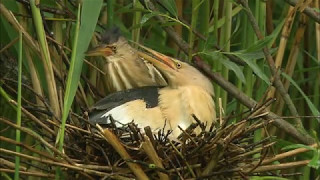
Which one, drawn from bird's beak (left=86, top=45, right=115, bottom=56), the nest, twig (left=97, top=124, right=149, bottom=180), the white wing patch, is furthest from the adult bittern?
twig (left=97, top=124, right=149, bottom=180)

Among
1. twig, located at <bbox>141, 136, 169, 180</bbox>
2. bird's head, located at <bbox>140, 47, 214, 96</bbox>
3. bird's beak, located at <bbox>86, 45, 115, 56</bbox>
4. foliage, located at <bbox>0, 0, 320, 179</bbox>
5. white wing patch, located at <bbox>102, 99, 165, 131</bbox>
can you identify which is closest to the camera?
twig, located at <bbox>141, 136, 169, 180</bbox>

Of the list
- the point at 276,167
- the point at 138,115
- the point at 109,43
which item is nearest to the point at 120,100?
the point at 138,115

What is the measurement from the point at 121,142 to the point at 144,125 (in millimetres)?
171

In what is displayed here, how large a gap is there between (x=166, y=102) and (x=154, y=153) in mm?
312

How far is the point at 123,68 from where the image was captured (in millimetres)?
2736

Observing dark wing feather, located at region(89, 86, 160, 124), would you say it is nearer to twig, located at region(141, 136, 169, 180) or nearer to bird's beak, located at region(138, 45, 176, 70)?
bird's beak, located at region(138, 45, 176, 70)

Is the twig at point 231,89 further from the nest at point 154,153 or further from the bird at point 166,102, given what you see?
the nest at point 154,153

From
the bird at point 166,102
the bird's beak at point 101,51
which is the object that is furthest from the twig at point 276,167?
the bird's beak at point 101,51

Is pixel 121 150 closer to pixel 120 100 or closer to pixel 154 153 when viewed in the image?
pixel 154 153

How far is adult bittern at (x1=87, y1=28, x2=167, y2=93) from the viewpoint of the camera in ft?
8.75

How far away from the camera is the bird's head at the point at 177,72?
2488 millimetres

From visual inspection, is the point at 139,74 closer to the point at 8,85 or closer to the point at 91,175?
the point at 8,85

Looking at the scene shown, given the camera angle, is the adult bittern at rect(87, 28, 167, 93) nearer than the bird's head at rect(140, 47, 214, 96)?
No

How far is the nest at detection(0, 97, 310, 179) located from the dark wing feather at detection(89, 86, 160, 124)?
0.08 metres
